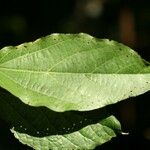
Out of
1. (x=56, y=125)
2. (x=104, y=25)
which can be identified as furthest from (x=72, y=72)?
(x=104, y=25)

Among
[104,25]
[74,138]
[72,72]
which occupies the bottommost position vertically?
[104,25]

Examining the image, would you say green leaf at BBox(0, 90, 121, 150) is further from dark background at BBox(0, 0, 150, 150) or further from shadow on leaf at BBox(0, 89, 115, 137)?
dark background at BBox(0, 0, 150, 150)

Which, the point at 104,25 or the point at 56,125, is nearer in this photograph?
the point at 56,125

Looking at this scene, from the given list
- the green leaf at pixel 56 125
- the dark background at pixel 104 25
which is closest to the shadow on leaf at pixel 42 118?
the green leaf at pixel 56 125

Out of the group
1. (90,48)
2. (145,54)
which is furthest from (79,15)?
(90,48)

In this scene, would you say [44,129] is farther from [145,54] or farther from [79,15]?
[79,15]

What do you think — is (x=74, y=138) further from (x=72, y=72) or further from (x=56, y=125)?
(x=72, y=72)

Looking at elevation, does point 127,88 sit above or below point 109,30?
above
